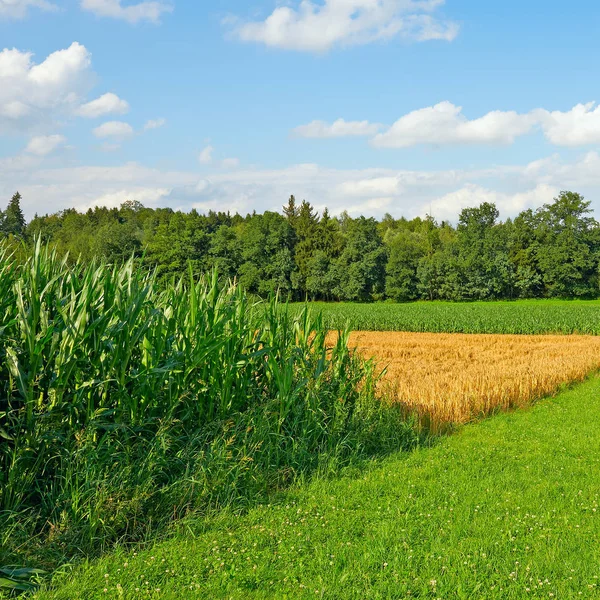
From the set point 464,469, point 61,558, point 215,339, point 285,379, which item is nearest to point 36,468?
point 61,558

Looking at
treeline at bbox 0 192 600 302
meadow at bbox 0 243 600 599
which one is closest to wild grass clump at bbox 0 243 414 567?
meadow at bbox 0 243 600 599

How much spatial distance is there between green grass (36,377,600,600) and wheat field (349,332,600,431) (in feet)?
8.44

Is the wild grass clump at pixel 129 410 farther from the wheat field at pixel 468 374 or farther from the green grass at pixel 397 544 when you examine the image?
the wheat field at pixel 468 374

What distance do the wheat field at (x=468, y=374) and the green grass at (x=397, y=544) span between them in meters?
2.57

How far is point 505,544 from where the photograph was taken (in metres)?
5.87

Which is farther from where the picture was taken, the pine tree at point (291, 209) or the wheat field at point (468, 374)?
the pine tree at point (291, 209)

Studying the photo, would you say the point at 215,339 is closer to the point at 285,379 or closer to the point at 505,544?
the point at 285,379

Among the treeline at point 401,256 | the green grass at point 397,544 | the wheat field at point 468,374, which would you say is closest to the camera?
the green grass at point 397,544

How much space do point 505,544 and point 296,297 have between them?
74.4m

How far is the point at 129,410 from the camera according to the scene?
6.50m

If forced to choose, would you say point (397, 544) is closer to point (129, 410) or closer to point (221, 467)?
point (221, 467)

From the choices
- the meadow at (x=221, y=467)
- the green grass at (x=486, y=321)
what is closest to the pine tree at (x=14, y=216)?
the green grass at (x=486, y=321)

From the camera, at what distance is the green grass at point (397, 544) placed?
498 centimetres

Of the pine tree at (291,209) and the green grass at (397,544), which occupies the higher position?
the pine tree at (291,209)
